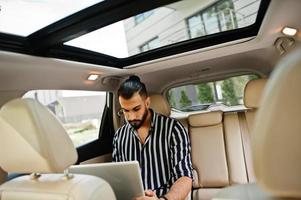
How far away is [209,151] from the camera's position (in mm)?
2484

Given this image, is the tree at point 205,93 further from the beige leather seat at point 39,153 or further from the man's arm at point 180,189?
the beige leather seat at point 39,153

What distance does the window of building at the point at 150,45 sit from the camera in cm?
216

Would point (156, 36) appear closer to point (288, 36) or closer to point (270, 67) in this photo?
point (288, 36)

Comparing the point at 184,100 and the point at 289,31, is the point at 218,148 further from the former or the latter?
the point at 289,31

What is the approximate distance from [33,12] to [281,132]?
4.13 feet

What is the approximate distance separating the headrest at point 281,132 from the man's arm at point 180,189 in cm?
100

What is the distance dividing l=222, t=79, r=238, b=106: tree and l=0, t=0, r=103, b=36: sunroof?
6.26ft

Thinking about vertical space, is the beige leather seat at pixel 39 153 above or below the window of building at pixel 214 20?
below

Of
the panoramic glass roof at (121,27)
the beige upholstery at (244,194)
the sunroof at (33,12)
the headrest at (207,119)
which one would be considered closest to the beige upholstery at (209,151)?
the headrest at (207,119)

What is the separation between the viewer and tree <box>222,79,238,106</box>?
9.55ft

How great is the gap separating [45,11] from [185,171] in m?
1.17

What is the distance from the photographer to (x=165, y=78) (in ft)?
9.86

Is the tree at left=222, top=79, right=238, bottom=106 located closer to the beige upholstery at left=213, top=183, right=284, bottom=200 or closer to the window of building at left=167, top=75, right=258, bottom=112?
the window of building at left=167, top=75, right=258, bottom=112

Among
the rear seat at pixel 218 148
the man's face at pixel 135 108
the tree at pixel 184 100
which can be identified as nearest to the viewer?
the man's face at pixel 135 108
